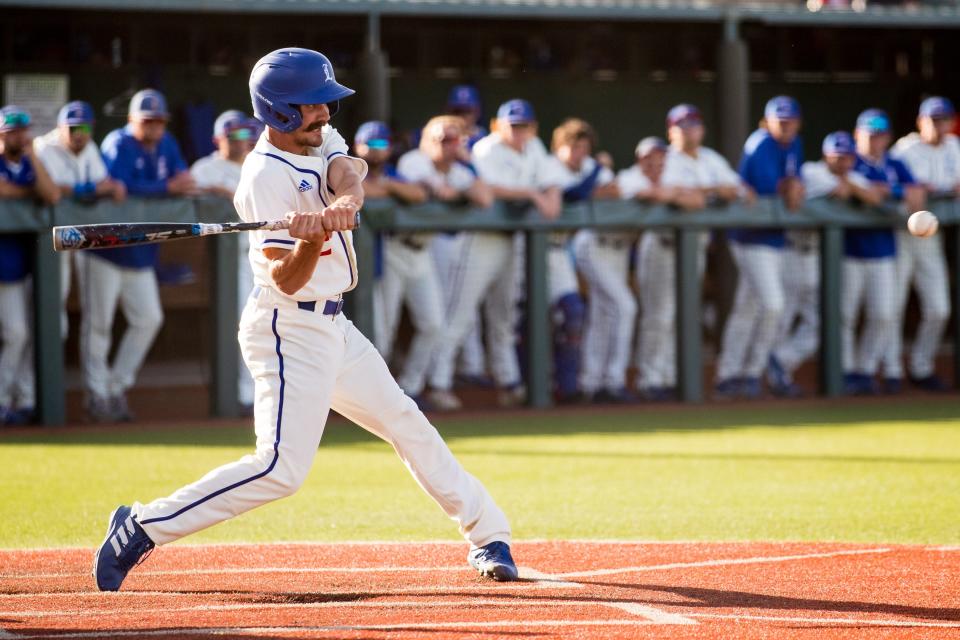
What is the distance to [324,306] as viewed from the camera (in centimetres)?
474

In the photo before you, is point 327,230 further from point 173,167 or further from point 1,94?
point 1,94

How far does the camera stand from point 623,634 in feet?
13.7

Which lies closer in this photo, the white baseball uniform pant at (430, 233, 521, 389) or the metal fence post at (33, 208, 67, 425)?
the metal fence post at (33, 208, 67, 425)

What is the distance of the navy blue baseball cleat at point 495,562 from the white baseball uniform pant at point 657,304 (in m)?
6.00

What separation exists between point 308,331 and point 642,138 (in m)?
11.3

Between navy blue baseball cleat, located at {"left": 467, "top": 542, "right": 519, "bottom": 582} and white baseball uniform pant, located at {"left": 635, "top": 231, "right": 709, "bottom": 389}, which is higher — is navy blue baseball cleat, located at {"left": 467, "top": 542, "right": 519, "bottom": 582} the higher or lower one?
the lower one

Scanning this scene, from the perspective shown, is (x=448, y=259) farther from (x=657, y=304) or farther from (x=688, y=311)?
(x=688, y=311)

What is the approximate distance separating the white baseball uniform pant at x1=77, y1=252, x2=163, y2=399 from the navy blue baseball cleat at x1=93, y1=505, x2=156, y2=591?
5126 millimetres

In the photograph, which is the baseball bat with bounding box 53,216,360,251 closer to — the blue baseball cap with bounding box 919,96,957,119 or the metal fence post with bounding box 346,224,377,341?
the metal fence post with bounding box 346,224,377,341

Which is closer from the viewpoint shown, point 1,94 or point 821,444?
point 821,444

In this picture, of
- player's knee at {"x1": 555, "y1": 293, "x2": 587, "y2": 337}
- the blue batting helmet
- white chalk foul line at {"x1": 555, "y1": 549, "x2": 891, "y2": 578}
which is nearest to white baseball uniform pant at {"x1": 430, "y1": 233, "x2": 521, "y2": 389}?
player's knee at {"x1": 555, "y1": 293, "x2": 587, "y2": 337}

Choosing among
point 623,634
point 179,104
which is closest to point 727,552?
point 623,634

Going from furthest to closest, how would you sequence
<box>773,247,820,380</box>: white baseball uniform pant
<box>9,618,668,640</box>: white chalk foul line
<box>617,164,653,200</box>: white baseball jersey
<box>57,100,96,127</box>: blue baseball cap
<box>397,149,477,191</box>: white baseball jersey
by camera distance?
<box>773,247,820,380</box>: white baseball uniform pant, <box>617,164,653,200</box>: white baseball jersey, <box>397,149,477,191</box>: white baseball jersey, <box>57,100,96,127</box>: blue baseball cap, <box>9,618,668,640</box>: white chalk foul line

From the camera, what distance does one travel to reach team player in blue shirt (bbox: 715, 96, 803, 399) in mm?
10844
